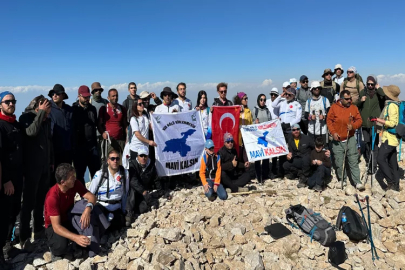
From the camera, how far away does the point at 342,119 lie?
8.05 metres

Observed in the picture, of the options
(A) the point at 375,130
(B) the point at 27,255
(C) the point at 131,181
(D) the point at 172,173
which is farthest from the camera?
(A) the point at 375,130

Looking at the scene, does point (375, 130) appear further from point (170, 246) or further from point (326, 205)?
point (170, 246)

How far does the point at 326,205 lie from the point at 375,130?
146 inches

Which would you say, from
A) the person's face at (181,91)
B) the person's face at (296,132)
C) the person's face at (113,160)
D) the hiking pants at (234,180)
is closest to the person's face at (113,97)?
the person's face at (181,91)

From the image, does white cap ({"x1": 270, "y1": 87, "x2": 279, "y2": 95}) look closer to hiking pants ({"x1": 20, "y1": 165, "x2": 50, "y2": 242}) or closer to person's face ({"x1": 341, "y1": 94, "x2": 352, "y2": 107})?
person's face ({"x1": 341, "y1": 94, "x2": 352, "y2": 107})

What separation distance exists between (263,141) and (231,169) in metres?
1.76

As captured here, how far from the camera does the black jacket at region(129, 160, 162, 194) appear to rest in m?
6.72

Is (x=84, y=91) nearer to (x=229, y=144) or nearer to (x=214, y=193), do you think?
(x=229, y=144)

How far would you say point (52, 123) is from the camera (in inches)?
248

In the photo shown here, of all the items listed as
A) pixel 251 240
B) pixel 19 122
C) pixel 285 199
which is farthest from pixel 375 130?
pixel 19 122

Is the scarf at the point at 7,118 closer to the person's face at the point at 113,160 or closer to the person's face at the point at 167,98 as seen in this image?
the person's face at the point at 113,160

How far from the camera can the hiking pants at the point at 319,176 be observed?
26.9 ft

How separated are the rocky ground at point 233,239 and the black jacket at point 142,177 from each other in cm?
76

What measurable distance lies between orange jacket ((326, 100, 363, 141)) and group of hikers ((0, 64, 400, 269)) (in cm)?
3
